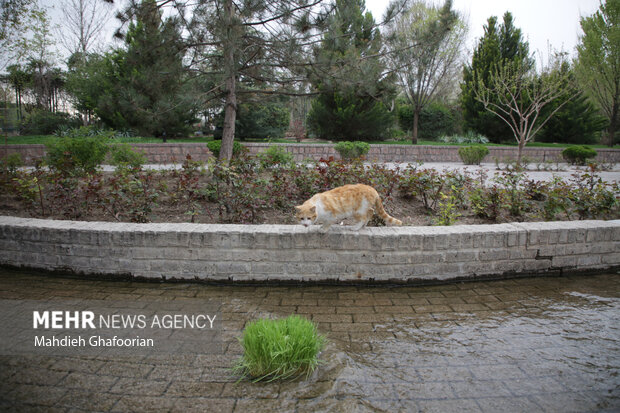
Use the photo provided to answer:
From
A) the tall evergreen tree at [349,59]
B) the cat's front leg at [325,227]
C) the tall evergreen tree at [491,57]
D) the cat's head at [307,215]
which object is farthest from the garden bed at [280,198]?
the tall evergreen tree at [491,57]

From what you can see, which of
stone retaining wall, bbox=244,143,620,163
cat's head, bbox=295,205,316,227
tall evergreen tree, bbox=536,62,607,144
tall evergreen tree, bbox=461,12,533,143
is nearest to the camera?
cat's head, bbox=295,205,316,227

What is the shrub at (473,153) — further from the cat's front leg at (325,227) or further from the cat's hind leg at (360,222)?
the cat's front leg at (325,227)

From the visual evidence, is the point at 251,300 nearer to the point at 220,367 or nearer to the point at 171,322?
the point at 171,322

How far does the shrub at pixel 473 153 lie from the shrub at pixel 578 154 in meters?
3.50

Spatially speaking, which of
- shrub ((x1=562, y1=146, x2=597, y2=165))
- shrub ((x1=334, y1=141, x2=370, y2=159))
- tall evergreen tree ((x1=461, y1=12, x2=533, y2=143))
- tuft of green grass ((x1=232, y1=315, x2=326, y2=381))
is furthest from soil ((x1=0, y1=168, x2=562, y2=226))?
tall evergreen tree ((x1=461, y1=12, x2=533, y2=143))

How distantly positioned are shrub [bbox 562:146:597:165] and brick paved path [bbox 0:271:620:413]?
13.4 meters

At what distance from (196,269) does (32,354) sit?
143 cm

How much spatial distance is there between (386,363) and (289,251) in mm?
1496

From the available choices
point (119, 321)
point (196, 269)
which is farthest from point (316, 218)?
point (119, 321)

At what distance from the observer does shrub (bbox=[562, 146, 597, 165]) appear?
1400cm

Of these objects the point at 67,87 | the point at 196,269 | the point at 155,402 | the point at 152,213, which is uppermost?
the point at 67,87

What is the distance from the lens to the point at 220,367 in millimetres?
2252

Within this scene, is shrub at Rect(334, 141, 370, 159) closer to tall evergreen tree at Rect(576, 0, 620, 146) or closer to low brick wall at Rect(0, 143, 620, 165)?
low brick wall at Rect(0, 143, 620, 165)

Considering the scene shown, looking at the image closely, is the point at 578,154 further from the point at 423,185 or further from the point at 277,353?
the point at 277,353
